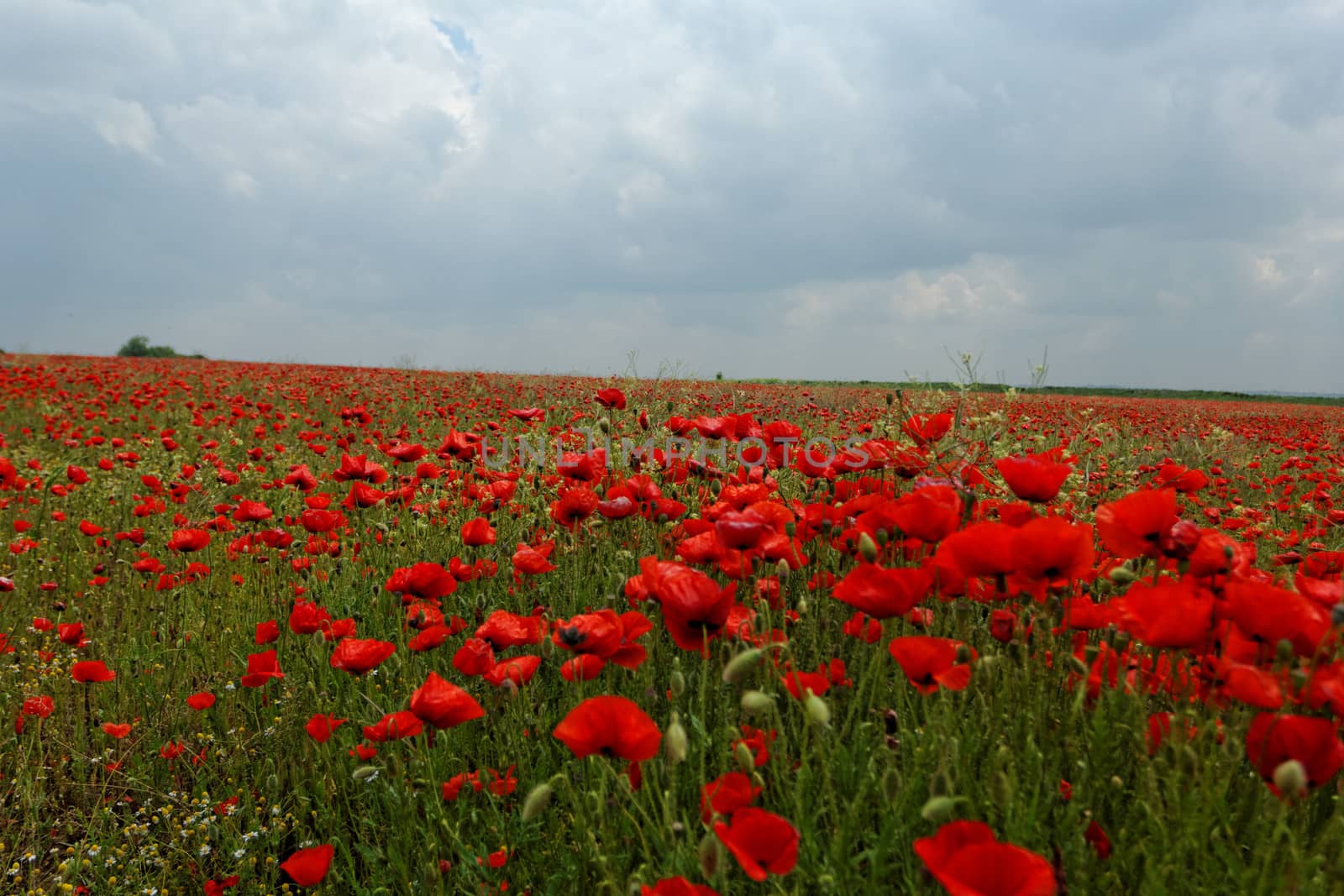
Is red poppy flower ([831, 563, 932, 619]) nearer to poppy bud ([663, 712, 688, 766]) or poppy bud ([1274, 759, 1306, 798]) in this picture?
poppy bud ([663, 712, 688, 766])

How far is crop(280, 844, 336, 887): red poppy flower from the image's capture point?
60.3 inches

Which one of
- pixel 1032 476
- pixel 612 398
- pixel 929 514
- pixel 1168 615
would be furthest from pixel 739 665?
pixel 612 398

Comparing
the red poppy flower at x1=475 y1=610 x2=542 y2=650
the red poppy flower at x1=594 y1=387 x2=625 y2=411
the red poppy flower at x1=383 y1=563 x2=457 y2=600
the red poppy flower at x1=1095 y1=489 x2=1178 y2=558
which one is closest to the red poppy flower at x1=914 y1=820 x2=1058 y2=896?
the red poppy flower at x1=1095 y1=489 x2=1178 y2=558

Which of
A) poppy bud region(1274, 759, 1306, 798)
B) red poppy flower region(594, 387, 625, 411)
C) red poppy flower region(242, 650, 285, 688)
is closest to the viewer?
poppy bud region(1274, 759, 1306, 798)

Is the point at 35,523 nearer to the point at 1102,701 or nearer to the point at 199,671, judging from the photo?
the point at 199,671

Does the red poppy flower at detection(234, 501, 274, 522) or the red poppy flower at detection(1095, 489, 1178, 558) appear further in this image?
the red poppy flower at detection(234, 501, 274, 522)

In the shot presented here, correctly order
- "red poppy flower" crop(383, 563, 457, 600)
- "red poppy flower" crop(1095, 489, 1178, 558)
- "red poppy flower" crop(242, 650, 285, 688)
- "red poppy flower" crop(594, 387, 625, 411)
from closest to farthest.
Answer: "red poppy flower" crop(1095, 489, 1178, 558)
"red poppy flower" crop(383, 563, 457, 600)
"red poppy flower" crop(242, 650, 285, 688)
"red poppy flower" crop(594, 387, 625, 411)

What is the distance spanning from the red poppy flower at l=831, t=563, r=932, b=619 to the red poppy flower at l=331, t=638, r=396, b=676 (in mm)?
1068

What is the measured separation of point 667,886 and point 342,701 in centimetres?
182

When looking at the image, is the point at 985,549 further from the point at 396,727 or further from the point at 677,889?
the point at 396,727

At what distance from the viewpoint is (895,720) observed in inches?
56.8

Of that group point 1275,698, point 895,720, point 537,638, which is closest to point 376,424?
point 537,638

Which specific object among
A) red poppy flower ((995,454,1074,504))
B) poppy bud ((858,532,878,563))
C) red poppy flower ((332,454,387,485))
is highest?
red poppy flower ((995,454,1074,504))

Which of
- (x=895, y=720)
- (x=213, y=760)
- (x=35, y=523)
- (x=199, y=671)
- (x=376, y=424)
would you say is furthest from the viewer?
(x=376, y=424)
